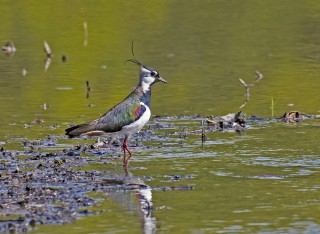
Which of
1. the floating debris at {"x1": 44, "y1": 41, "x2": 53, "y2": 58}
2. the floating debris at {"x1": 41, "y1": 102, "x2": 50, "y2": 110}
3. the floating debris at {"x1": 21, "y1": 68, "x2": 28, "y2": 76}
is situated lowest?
the floating debris at {"x1": 41, "y1": 102, "x2": 50, "y2": 110}

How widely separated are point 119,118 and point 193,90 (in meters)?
5.30

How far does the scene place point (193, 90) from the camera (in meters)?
17.4

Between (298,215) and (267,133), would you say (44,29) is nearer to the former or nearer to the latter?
(267,133)

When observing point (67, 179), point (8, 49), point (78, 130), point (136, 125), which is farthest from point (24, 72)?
point (67, 179)

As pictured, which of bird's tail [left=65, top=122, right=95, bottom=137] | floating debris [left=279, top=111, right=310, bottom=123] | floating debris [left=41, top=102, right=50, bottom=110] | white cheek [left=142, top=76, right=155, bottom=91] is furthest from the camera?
floating debris [left=41, top=102, right=50, bottom=110]

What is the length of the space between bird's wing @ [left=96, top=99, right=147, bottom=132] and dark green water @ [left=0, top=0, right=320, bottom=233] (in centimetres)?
51

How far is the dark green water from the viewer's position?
960cm

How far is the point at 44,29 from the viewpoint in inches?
1039

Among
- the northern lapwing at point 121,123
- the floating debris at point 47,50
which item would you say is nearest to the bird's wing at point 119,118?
the northern lapwing at point 121,123

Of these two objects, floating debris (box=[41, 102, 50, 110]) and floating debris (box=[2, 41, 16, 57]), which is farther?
floating debris (box=[2, 41, 16, 57])

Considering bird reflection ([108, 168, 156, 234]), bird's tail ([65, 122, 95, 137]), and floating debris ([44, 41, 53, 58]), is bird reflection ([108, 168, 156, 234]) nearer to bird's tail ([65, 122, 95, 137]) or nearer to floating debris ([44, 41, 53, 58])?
bird's tail ([65, 122, 95, 137])

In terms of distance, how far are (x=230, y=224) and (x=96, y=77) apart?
10.6m

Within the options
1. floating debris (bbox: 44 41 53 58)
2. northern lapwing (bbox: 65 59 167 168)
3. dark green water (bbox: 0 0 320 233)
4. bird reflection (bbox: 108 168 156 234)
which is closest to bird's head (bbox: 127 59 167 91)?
northern lapwing (bbox: 65 59 167 168)

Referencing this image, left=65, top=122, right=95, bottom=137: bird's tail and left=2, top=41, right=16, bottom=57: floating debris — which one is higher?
left=2, top=41, right=16, bottom=57: floating debris
